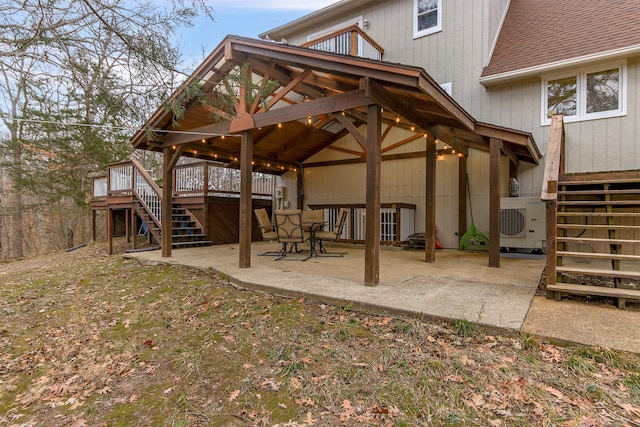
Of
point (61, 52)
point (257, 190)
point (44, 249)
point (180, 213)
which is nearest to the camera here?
point (61, 52)

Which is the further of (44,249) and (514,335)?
(44,249)

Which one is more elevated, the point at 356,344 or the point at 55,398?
the point at 356,344

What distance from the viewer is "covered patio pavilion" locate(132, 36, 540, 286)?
376 cm

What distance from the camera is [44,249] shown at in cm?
1305

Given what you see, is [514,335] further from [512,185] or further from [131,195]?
[131,195]

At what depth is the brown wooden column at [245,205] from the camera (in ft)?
16.3

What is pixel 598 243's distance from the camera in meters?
3.36

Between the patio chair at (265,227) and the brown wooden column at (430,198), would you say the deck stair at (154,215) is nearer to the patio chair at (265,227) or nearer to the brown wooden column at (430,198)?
the patio chair at (265,227)

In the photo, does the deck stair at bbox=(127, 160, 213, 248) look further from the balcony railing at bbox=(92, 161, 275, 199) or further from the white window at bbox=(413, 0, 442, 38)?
the white window at bbox=(413, 0, 442, 38)

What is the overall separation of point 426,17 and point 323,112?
18.2 feet

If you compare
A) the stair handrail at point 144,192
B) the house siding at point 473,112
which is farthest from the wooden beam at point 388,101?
the stair handrail at point 144,192

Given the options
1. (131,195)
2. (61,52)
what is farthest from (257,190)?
(61,52)

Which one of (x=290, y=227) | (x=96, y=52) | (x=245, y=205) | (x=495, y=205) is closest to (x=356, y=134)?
(x=245, y=205)

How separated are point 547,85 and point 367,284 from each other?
5876 millimetres
